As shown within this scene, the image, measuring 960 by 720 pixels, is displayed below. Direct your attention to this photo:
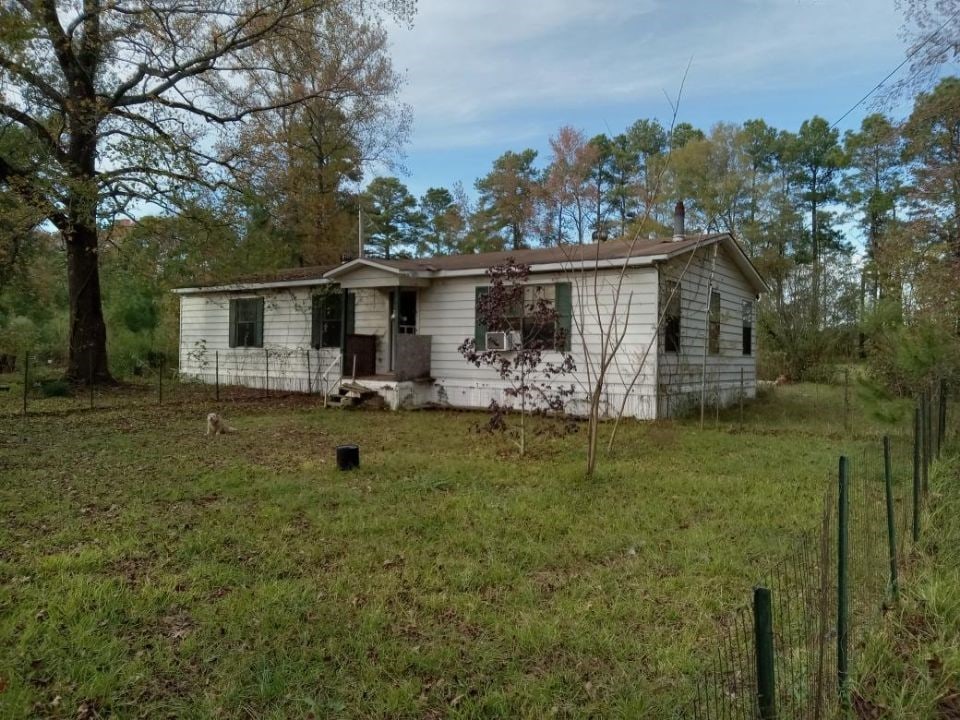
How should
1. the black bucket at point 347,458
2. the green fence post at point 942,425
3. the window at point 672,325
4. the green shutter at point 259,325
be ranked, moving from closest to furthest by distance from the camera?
1. the green fence post at point 942,425
2. the black bucket at point 347,458
3. the window at point 672,325
4. the green shutter at point 259,325

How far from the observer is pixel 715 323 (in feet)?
41.4

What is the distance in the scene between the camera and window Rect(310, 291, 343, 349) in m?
13.7

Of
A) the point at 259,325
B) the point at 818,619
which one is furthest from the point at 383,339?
the point at 818,619

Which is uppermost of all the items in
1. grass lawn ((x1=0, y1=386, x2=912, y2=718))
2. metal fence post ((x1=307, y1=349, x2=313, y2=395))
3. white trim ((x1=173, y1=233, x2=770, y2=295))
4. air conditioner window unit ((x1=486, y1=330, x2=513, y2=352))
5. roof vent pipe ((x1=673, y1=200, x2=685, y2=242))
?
roof vent pipe ((x1=673, y1=200, x2=685, y2=242))

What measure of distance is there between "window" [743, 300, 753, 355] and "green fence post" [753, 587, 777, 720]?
13734 millimetres

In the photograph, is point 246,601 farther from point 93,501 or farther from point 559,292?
point 559,292

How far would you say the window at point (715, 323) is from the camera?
1245 centimetres

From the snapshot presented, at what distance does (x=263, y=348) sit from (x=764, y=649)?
49.1 ft

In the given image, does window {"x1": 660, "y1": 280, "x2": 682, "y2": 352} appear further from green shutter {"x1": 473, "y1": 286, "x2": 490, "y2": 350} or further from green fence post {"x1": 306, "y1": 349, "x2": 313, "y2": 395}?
green fence post {"x1": 306, "y1": 349, "x2": 313, "y2": 395}

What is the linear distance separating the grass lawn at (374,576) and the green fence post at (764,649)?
0.93m

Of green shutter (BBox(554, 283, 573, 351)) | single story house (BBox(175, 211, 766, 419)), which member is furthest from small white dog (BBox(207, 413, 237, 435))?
green shutter (BBox(554, 283, 573, 351))

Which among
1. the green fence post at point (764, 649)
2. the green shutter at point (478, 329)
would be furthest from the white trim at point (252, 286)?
the green fence post at point (764, 649)

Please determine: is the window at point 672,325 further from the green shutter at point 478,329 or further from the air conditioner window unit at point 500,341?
the green shutter at point 478,329

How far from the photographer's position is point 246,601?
3262 millimetres
